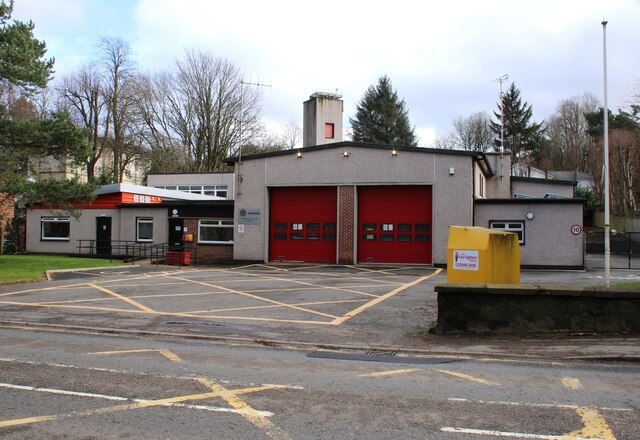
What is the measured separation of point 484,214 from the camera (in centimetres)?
2352

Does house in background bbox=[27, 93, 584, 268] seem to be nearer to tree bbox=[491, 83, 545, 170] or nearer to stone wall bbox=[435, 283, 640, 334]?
stone wall bbox=[435, 283, 640, 334]

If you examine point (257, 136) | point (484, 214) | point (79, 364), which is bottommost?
point (79, 364)

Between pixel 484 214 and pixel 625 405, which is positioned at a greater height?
pixel 484 214

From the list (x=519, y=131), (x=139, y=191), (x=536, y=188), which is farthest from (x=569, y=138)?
(x=139, y=191)

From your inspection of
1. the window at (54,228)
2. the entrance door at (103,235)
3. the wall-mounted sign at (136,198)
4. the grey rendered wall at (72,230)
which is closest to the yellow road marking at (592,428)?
the grey rendered wall at (72,230)

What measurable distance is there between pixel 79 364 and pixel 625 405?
6.63m

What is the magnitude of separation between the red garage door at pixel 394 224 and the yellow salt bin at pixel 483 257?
13707 millimetres

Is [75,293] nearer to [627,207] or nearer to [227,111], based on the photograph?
[227,111]

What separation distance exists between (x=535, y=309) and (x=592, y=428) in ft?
15.0

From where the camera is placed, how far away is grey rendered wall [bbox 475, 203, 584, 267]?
22.3 meters

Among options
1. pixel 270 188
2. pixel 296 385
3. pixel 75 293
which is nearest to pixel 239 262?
pixel 270 188

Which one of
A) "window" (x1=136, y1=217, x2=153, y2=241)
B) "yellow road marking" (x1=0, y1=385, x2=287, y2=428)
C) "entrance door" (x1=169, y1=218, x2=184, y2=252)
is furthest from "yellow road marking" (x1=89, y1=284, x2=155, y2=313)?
"window" (x1=136, y1=217, x2=153, y2=241)

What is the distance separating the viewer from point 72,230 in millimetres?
30594

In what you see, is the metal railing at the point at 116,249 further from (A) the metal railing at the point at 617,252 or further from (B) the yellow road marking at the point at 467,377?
(B) the yellow road marking at the point at 467,377
